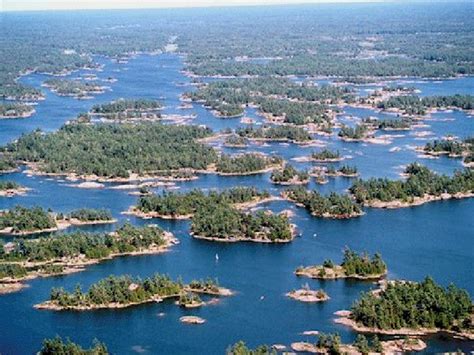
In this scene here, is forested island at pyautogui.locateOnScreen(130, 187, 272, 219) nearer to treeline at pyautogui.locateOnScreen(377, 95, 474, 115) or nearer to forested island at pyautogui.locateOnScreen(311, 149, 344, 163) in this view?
forested island at pyautogui.locateOnScreen(311, 149, 344, 163)

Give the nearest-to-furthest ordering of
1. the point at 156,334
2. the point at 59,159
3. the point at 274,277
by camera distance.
A: the point at 156,334 → the point at 274,277 → the point at 59,159

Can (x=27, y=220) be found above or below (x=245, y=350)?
above

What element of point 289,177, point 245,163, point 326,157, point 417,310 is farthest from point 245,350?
point 326,157

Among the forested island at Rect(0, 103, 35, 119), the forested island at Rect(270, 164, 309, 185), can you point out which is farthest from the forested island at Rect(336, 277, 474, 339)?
the forested island at Rect(0, 103, 35, 119)

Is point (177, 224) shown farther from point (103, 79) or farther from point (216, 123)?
point (103, 79)

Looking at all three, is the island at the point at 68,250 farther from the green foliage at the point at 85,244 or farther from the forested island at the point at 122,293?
the forested island at the point at 122,293

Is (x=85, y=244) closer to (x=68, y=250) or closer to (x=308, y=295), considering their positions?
(x=68, y=250)

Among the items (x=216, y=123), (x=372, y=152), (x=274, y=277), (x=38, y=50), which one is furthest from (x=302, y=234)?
(x=38, y=50)
